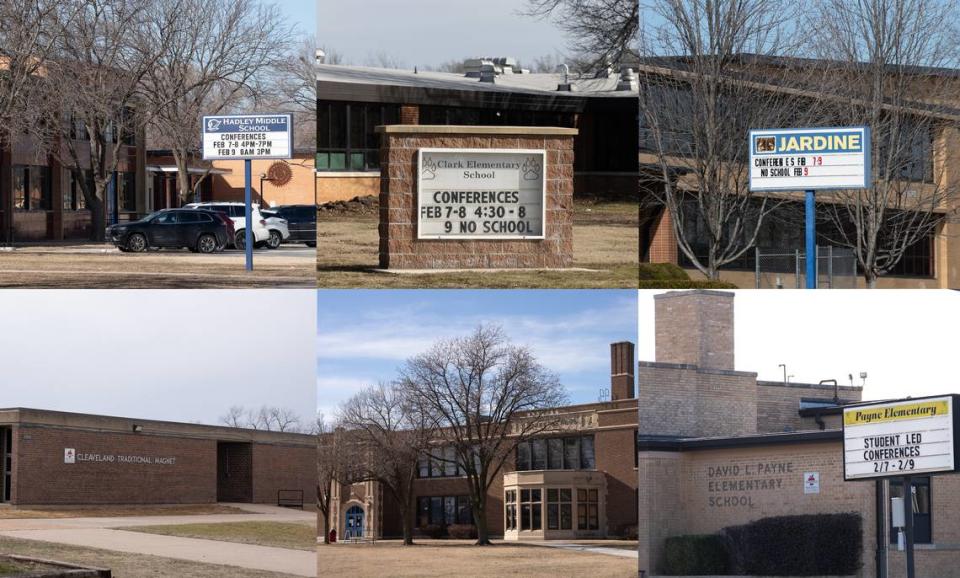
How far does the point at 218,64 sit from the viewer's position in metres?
61.3

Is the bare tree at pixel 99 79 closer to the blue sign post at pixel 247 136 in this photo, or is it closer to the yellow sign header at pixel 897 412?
the blue sign post at pixel 247 136

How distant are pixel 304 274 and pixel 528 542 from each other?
9.83 metres

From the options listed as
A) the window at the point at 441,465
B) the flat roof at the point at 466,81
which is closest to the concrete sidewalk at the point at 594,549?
the window at the point at 441,465

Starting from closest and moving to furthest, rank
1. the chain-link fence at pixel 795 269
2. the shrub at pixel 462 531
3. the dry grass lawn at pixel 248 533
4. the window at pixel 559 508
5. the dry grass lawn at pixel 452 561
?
the dry grass lawn at pixel 452 561 < the shrub at pixel 462 531 < the window at pixel 559 508 < the dry grass lawn at pixel 248 533 < the chain-link fence at pixel 795 269

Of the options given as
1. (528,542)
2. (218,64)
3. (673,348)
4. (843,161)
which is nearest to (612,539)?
(528,542)

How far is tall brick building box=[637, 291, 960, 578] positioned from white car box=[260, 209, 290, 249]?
1460 cm

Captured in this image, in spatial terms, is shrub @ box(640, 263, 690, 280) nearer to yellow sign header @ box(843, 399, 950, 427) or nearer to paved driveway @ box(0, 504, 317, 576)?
paved driveway @ box(0, 504, 317, 576)

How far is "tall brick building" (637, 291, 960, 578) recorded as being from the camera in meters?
39.8

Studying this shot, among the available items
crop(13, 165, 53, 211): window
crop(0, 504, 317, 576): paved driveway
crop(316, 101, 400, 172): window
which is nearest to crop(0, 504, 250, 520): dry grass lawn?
crop(0, 504, 317, 576): paved driveway

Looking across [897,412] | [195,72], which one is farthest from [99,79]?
[897,412]

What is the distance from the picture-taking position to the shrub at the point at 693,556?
40.2m

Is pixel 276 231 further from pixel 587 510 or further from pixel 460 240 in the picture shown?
pixel 460 240

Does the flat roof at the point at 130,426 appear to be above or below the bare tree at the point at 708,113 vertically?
below

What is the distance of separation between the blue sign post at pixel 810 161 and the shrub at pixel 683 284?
46.1ft
